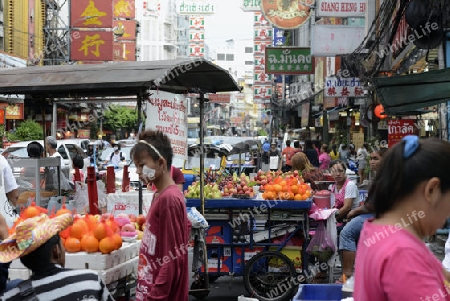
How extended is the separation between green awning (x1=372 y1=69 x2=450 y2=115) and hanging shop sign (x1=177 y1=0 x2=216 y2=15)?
206ft

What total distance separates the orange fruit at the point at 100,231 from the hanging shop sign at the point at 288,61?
2126 cm

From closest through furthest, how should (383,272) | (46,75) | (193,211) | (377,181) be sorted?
(383,272)
(377,181)
(46,75)
(193,211)

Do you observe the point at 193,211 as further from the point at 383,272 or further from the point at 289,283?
the point at 383,272

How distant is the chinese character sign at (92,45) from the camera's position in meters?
31.8

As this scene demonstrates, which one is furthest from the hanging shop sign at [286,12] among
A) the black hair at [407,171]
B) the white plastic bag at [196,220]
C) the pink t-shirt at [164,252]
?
the black hair at [407,171]

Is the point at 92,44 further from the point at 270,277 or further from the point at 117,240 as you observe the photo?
the point at 117,240

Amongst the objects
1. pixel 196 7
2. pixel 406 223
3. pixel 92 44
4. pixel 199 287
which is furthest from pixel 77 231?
pixel 196 7

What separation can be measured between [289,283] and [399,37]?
8.76 metres

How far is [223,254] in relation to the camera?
28.4 ft

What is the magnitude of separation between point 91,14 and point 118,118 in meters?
29.1

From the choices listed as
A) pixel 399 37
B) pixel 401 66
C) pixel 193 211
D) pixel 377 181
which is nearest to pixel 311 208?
pixel 193 211

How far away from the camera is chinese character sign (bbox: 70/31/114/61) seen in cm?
3184

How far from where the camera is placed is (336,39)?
63.4 feet

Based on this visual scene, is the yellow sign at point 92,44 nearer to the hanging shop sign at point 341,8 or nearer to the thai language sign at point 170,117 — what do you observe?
the hanging shop sign at point 341,8
